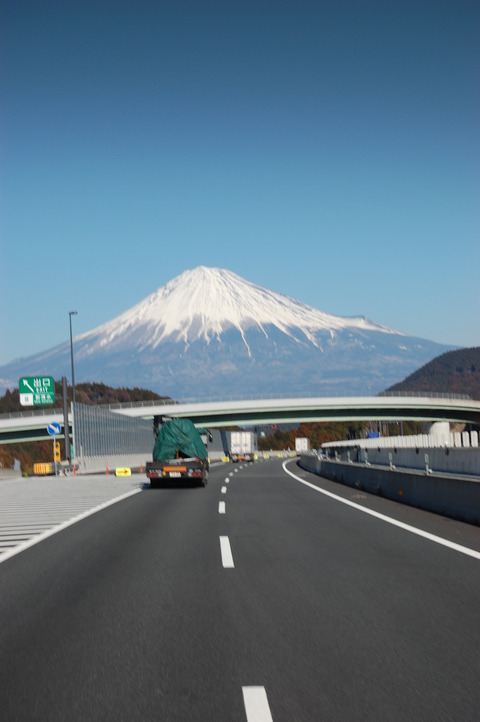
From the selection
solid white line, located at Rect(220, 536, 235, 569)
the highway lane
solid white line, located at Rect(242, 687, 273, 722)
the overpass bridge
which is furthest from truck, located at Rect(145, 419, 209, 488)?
the overpass bridge

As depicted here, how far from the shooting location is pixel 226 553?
36.3 ft

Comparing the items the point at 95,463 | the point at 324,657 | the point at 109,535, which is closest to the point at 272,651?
the point at 324,657

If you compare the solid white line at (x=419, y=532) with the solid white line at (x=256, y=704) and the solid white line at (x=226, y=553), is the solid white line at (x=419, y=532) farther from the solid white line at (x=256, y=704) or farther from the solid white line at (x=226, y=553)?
the solid white line at (x=256, y=704)

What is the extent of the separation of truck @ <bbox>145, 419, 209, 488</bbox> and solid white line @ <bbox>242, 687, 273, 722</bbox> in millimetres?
23094

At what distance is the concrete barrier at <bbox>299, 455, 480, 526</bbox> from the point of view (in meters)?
14.6

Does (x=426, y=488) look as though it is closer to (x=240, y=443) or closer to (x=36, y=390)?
(x=36, y=390)

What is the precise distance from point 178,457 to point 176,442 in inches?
24.8

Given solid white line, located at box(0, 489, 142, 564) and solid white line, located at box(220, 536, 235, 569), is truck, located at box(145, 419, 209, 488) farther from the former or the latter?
solid white line, located at box(220, 536, 235, 569)

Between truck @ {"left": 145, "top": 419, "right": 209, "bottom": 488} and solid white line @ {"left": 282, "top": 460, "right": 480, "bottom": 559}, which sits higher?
truck @ {"left": 145, "top": 419, "right": 209, "bottom": 488}

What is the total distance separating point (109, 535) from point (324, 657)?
Answer: 8.33 m

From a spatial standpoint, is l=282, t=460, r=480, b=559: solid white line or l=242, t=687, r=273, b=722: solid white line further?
l=282, t=460, r=480, b=559: solid white line

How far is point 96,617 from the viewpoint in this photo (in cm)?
721

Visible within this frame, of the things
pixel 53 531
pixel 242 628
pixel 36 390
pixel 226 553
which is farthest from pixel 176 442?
pixel 36 390

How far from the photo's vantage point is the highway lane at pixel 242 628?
4.90 metres
